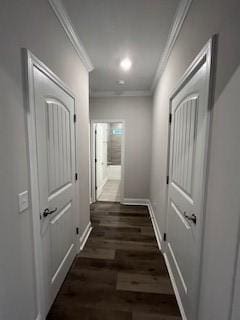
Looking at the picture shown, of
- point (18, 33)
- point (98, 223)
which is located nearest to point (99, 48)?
point (18, 33)

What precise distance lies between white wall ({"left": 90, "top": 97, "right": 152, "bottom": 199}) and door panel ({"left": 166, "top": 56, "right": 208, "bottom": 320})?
76.3 inches

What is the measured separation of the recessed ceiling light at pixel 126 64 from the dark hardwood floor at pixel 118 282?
266 cm

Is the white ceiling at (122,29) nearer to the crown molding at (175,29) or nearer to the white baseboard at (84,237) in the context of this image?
the crown molding at (175,29)

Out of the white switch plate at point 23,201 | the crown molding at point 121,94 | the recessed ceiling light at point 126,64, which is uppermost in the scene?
the recessed ceiling light at point 126,64

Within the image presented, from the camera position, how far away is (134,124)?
3.92 meters

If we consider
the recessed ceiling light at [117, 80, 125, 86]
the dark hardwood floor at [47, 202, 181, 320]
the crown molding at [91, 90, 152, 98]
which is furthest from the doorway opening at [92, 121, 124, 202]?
the dark hardwood floor at [47, 202, 181, 320]

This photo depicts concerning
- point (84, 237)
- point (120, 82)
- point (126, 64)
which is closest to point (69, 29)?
point (126, 64)

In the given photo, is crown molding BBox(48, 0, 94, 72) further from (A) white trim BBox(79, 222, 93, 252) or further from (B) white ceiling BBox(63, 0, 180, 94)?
(A) white trim BBox(79, 222, 93, 252)

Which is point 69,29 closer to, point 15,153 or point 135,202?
point 15,153

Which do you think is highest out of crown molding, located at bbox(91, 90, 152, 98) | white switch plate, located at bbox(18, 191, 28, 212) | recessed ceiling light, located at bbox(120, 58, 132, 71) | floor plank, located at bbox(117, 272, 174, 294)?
recessed ceiling light, located at bbox(120, 58, 132, 71)

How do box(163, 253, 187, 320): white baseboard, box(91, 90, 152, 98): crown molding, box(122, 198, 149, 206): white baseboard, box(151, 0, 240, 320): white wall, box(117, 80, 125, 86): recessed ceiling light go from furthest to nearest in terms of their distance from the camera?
box(122, 198, 149, 206): white baseboard < box(91, 90, 152, 98): crown molding < box(117, 80, 125, 86): recessed ceiling light < box(163, 253, 187, 320): white baseboard < box(151, 0, 240, 320): white wall

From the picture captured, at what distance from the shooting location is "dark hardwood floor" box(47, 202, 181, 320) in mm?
1468

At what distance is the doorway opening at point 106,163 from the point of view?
4.24 metres

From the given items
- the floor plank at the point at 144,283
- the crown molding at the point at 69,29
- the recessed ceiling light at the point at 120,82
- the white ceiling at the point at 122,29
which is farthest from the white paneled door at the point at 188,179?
the recessed ceiling light at the point at 120,82
